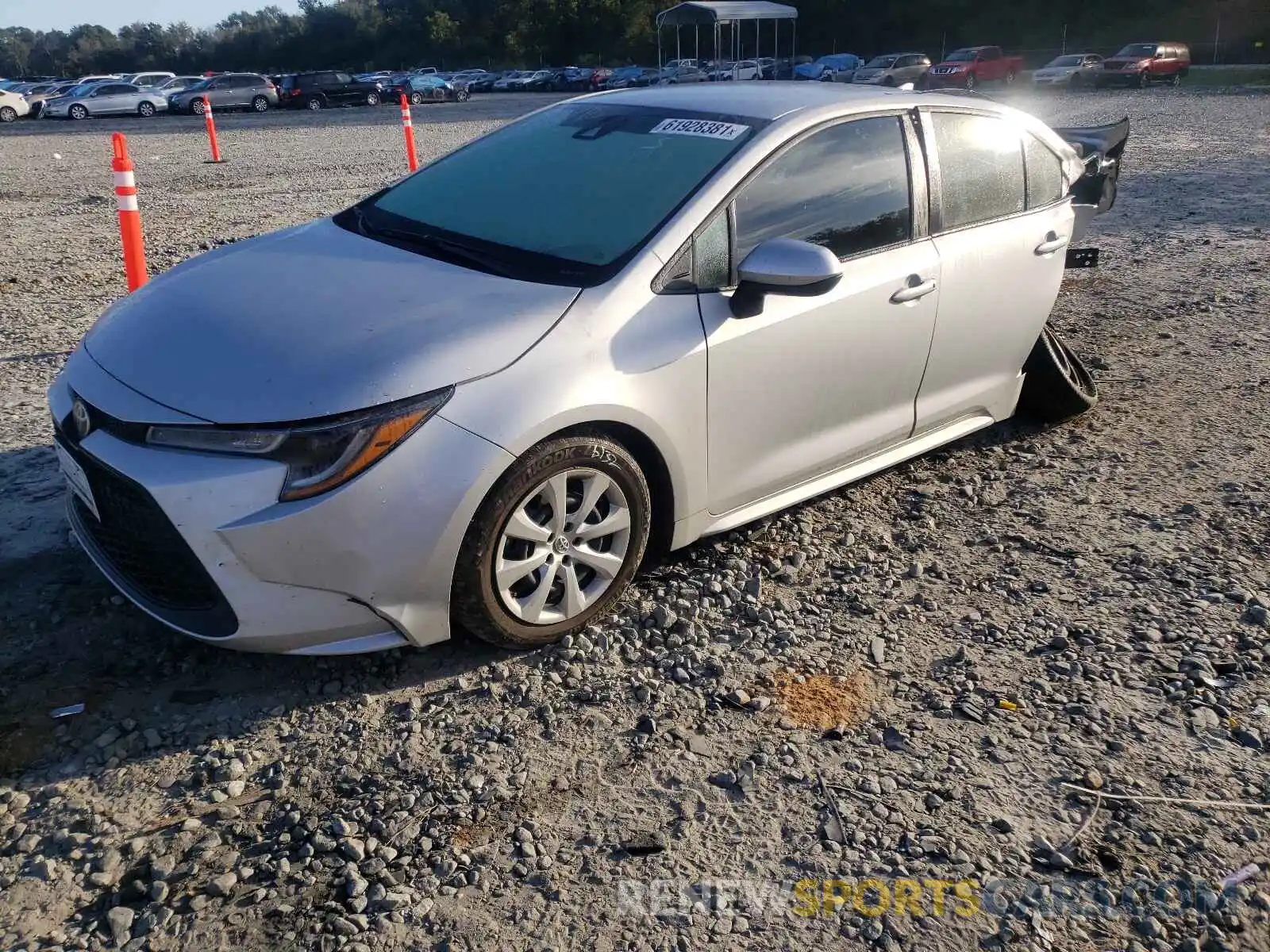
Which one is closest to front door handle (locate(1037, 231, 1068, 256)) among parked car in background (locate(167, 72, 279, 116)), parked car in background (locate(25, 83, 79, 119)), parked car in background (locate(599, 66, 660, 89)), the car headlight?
the car headlight

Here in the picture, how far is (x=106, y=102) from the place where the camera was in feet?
122

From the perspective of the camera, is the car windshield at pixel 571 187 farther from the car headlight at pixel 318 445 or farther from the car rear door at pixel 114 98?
the car rear door at pixel 114 98

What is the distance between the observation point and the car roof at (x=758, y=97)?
157 inches

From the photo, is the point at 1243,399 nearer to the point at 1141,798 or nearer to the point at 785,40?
the point at 1141,798

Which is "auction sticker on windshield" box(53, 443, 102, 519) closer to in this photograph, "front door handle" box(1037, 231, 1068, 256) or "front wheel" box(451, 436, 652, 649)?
"front wheel" box(451, 436, 652, 649)

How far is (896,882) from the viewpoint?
255cm

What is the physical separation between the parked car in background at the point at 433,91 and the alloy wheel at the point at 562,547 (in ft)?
142

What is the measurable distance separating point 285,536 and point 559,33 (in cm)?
7728

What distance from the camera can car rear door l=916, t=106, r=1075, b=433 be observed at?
4316 mm

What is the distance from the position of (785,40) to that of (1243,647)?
226 feet

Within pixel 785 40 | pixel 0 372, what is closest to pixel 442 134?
pixel 0 372

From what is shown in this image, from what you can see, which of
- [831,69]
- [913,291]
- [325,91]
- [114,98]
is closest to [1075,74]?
[831,69]

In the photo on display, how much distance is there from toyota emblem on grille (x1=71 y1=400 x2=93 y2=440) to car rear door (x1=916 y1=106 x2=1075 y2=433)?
3029mm

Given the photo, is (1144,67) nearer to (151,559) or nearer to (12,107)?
(12,107)
